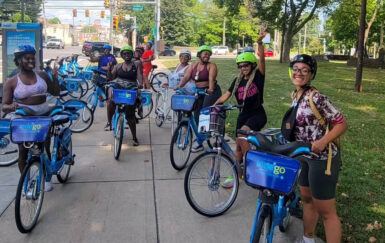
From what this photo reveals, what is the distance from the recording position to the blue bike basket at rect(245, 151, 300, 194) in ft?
8.47

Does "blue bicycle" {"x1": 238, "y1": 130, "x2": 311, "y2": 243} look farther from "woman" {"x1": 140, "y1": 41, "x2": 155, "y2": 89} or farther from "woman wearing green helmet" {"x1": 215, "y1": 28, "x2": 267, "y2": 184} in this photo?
"woman" {"x1": 140, "y1": 41, "x2": 155, "y2": 89}

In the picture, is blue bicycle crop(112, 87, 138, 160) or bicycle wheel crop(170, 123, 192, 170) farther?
blue bicycle crop(112, 87, 138, 160)

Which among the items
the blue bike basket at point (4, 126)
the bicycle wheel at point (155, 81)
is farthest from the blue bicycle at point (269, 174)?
the bicycle wheel at point (155, 81)

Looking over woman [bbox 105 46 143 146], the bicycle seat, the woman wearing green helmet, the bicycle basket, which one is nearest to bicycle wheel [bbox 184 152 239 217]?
the woman wearing green helmet

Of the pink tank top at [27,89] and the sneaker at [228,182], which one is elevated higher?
the pink tank top at [27,89]

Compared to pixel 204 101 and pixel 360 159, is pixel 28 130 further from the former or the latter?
pixel 360 159

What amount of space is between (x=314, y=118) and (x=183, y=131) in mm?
2906

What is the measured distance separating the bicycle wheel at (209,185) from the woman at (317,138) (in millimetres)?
1248

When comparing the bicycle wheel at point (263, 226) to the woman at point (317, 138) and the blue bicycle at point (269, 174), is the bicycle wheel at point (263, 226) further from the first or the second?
the woman at point (317, 138)

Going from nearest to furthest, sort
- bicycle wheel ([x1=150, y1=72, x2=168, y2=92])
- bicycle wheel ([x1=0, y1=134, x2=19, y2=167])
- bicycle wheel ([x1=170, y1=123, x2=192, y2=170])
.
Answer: bicycle wheel ([x1=170, y1=123, x2=192, y2=170]) < bicycle wheel ([x1=0, y1=134, x2=19, y2=167]) < bicycle wheel ([x1=150, y1=72, x2=168, y2=92])

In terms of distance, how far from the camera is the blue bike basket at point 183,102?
18.3 feet

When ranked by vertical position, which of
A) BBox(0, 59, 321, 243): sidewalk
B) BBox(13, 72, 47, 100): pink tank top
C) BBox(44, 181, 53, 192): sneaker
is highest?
BBox(13, 72, 47, 100): pink tank top

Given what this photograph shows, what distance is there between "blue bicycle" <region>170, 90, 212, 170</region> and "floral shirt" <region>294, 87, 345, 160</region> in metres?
2.62

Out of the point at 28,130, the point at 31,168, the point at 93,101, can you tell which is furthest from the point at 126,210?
the point at 93,101
